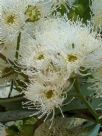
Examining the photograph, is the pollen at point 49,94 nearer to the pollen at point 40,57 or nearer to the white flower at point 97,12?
Answer: the pollen at point 40,57

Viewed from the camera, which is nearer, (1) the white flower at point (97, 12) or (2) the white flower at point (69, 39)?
(2) the white flower at point (69, 39)

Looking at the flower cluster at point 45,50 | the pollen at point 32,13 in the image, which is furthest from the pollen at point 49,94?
the pollen at point 32,13

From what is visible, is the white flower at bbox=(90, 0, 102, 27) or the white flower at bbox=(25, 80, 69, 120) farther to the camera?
the white flower at bbox=(90, 0, 102, 27)

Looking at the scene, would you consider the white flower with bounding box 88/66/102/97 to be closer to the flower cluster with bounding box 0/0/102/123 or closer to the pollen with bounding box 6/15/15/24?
the flower cluster with bounding box 0/0/102/123

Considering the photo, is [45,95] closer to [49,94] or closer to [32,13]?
[49,94]

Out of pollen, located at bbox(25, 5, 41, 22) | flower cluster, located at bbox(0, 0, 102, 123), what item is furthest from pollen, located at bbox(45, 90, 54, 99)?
pollen, located at bbox(25, 5, 41, 22)

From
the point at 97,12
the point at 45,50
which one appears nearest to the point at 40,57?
the point at 45,50

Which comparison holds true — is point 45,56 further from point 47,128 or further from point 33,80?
point 47,128
